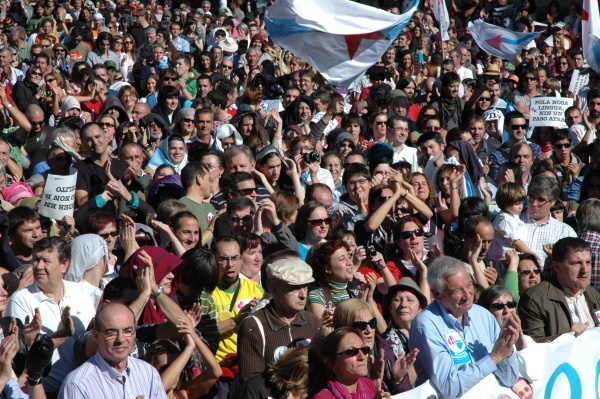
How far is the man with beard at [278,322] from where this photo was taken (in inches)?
231

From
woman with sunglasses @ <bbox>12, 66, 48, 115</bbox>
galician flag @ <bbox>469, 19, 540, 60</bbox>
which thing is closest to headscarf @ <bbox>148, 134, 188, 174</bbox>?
woman with sunglasses @ <bbox>12, 66, 48, 115</bbox>

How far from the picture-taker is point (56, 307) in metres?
6.27

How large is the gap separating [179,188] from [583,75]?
8856 millimetres

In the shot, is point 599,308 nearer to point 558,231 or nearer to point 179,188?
point 558,231

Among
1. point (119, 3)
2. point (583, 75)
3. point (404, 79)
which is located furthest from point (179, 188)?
point (119, 3)

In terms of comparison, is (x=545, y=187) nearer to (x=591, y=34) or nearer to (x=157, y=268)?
(x=157, y=268)

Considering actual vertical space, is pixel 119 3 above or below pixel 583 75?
below

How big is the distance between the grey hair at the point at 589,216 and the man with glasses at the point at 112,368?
418cm

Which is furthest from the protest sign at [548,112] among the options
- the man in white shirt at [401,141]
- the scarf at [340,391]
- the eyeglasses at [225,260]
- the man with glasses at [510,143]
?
the scarf at [340,391]

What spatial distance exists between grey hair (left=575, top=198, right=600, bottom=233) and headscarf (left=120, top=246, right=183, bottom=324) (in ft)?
11.1

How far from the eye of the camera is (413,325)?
228 inches

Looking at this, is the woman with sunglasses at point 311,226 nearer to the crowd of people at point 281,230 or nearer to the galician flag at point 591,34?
the crowd of people at point 281,230

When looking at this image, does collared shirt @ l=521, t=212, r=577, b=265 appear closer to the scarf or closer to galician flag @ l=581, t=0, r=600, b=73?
the scarf

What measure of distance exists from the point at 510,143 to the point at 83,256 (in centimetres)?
649
